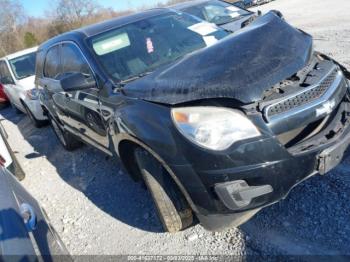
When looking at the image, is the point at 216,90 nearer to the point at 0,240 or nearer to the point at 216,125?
the point at 216,125

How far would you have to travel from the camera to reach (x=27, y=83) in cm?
795

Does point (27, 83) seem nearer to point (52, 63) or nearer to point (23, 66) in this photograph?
point (23, 66)

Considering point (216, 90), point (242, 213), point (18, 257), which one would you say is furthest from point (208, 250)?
point (18, 257)

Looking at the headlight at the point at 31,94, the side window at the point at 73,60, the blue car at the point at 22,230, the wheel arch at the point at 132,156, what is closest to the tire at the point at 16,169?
the side window at the point at 73,60

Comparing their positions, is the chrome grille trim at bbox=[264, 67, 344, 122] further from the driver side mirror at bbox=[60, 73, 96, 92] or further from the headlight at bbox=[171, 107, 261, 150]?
the driver side mirror at bbox=[60, 73, 96, 92]

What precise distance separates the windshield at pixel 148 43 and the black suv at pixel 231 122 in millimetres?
127

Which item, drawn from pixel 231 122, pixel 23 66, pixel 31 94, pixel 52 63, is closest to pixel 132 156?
pixel 231 122

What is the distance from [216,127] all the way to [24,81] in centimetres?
680

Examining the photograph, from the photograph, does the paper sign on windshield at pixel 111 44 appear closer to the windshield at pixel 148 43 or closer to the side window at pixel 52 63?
the windshield at pixel 148 43

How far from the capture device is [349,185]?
3.12 metres

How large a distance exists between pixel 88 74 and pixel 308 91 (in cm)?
199

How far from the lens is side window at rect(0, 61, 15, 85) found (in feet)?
27.2

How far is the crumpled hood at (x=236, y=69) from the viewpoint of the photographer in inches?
92.4

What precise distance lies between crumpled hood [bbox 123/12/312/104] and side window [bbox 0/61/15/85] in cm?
625
